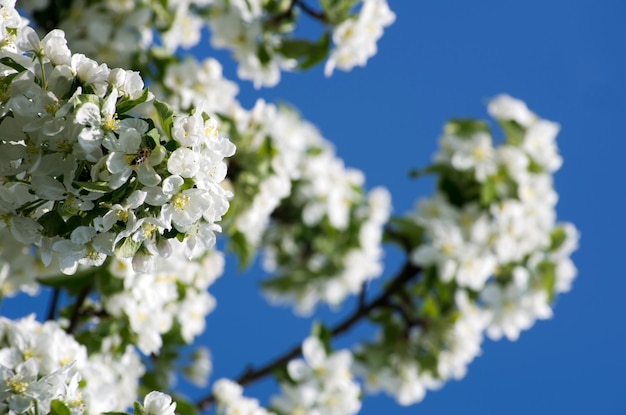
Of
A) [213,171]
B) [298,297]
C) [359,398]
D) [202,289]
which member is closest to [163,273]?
[202,289]

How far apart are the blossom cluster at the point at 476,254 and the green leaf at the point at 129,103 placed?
2253 mm

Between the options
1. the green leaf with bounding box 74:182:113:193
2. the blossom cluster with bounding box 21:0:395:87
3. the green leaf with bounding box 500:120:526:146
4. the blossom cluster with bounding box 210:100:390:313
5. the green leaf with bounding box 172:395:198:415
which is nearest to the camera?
the green leaf with bounding box 74:182:113:193

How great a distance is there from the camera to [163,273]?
2832 millimetres

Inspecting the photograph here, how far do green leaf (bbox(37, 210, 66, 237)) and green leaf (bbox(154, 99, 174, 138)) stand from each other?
0.81 ft

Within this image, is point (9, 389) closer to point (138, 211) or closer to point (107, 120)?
point (138, 211)

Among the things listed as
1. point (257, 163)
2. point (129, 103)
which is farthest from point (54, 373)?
point (257, 163)

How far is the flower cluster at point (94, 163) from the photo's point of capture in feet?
5.20

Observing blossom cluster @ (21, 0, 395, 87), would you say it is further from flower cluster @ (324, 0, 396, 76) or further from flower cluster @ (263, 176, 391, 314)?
flower cluster @ (263, 176, 391, 314)

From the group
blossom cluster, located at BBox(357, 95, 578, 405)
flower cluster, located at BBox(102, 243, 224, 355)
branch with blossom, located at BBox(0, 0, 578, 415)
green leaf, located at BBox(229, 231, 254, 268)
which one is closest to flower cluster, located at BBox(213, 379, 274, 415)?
branch with blossom, located at BBox(0, 0, 578, 415)

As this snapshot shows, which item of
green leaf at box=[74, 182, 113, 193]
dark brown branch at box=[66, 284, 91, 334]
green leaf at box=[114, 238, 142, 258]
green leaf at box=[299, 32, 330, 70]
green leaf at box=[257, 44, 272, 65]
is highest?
green leaf at box=[257, 44, 272, 65]

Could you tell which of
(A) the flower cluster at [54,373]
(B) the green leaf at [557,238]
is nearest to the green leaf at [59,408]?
(A) the flower cluster at [54,373]

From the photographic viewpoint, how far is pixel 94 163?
5.26 feet

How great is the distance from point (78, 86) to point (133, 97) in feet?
0.33

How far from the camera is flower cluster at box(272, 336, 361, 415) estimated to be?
11.0 ft
